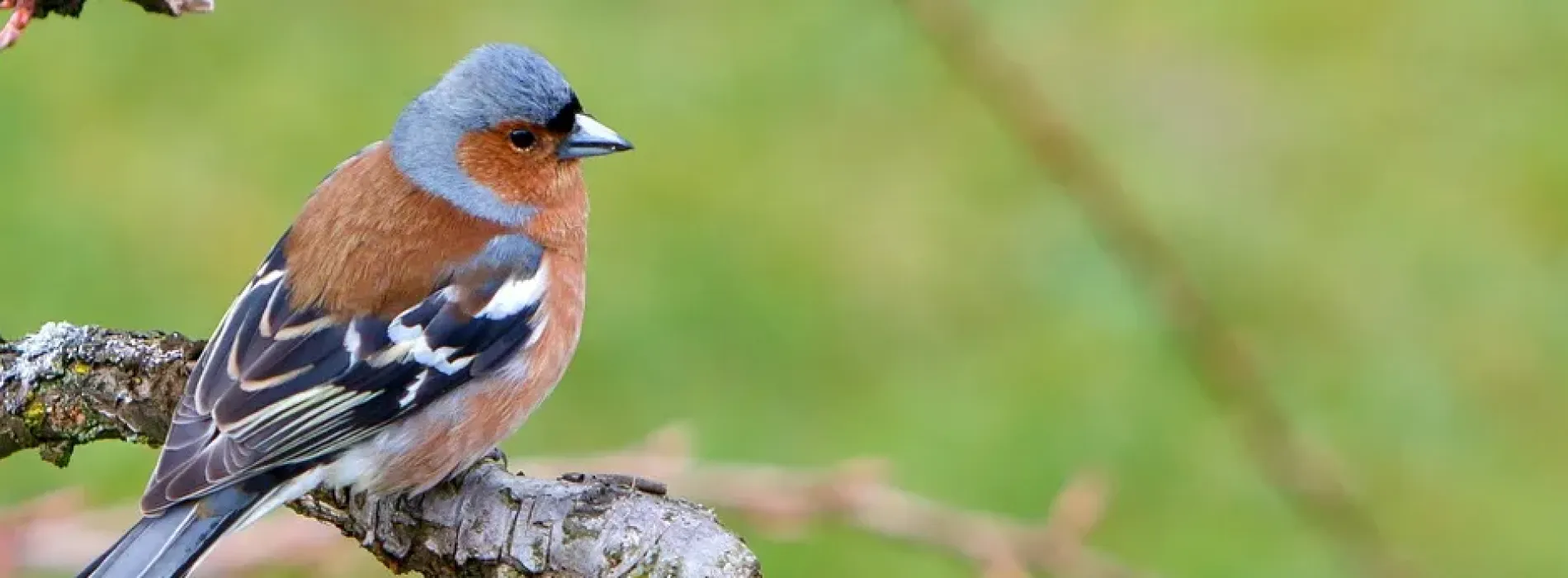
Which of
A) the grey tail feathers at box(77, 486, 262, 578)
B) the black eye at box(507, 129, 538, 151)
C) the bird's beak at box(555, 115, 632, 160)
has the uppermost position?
the bird's beak at box(555, 115, 632, 160)

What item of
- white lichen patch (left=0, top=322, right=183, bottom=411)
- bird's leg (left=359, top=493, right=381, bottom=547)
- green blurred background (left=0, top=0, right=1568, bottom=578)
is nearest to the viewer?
bird's leg (left=359, top=493, right=381, bottom=547)

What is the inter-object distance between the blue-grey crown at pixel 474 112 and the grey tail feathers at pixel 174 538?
34.0 inches

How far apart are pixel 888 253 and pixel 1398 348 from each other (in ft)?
6.13

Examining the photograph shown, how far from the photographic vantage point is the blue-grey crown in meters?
4.10

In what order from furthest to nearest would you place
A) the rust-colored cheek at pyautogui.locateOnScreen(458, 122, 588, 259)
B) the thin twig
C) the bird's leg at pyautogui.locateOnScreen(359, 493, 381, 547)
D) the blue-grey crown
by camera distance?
the rust-colored cheek at pyautogui.locateOnScreen(458, 122, 588, 259)
the blue-grey crown
the thin twig
the bird's leg at pyautogui.locateOnScreen(359, 493, 381, 547)

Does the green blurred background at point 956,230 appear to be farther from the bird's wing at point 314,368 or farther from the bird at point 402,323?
the bird's wing at point 314,368

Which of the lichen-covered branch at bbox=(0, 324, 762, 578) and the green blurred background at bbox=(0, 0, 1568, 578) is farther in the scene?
the green blurred background at bbox=(0, 0, 1568, 578)

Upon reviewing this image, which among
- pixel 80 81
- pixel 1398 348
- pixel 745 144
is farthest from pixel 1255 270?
pixel 80 81

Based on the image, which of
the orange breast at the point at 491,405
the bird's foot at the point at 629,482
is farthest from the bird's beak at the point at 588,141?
the bird's foot at the point at 629,482

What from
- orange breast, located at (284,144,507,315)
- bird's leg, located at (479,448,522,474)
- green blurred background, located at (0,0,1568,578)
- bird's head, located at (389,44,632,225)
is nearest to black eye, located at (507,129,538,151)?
bird's head, located at (389,44,632,225)

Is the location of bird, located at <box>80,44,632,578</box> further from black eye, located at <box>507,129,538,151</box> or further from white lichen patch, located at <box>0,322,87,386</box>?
white lichen patch, located at <box>0,322,87,386</box>

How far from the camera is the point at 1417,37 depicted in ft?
26.6

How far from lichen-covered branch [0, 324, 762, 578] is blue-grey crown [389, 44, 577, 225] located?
26.9 inches

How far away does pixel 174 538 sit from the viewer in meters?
3.39
